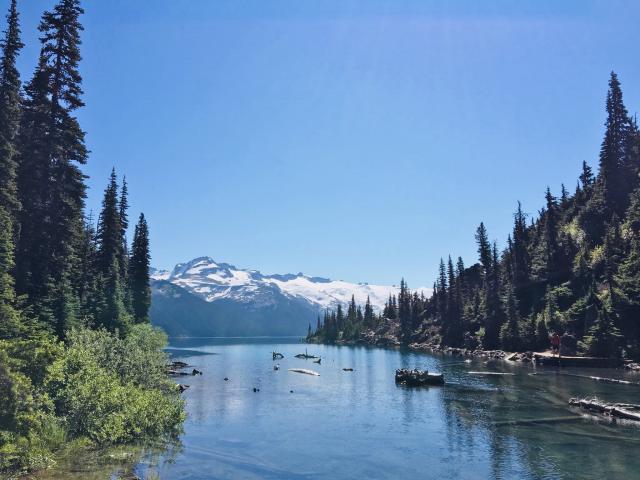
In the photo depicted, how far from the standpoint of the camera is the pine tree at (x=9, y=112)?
40.5 metres

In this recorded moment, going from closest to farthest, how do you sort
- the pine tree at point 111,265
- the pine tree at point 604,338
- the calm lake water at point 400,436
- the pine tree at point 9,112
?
the calm lake water at point 400,436
the pine tree at point 9,112
the pine tree at point 111,265
the pine tree at point 604,338

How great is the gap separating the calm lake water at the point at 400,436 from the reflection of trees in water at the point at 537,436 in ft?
0.27

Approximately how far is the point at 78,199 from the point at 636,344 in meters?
98.2

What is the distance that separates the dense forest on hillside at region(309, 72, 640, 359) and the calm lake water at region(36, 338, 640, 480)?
31936 mm

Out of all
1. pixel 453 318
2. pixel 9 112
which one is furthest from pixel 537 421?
pixel 453 318

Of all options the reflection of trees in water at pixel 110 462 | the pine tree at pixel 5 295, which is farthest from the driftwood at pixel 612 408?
the pine tree at pixel 5 295

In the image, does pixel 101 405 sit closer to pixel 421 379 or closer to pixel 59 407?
pixel 59 407

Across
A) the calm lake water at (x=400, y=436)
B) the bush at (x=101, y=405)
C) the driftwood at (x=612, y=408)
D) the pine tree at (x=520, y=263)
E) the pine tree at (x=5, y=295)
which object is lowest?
the calm lake water at (x=400, y=436)

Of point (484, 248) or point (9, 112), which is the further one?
point (484, 248)

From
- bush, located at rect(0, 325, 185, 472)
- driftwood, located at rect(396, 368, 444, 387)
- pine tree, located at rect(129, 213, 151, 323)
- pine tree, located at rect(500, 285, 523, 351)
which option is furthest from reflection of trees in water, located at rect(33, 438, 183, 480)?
pine tree, located at rect(500, 285, 523, 351)

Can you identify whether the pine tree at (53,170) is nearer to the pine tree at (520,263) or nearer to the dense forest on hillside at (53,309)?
the dense forest on hillside at (53,309)

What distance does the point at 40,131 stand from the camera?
5116 cm

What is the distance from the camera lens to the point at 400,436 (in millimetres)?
41438

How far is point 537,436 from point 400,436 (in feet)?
36.9
